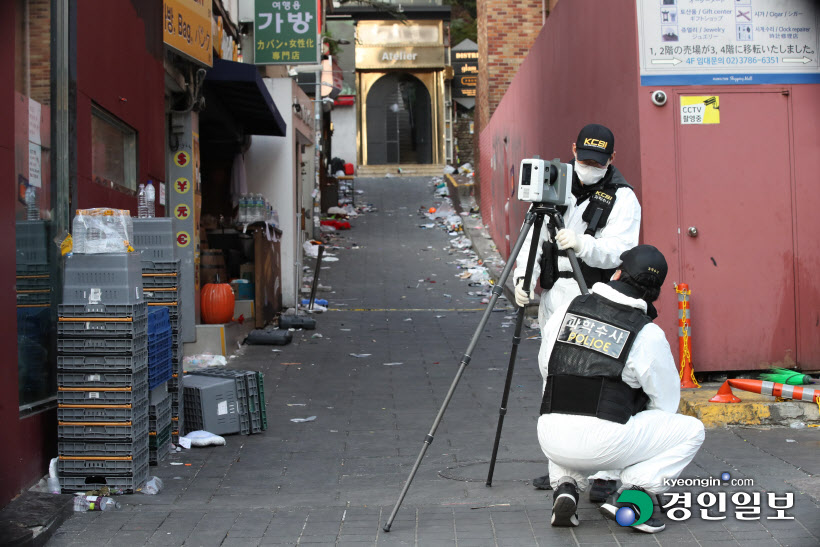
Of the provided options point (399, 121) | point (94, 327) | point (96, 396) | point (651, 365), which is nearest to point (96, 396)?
point (96, 396)

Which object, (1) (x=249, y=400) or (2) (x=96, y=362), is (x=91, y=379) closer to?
(2) (x=96, y=362)

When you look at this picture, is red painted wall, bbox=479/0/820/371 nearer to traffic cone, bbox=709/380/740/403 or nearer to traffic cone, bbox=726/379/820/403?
traffic cone, bbox=709/380/740/403

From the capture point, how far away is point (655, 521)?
433 centimetres

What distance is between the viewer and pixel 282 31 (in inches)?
554

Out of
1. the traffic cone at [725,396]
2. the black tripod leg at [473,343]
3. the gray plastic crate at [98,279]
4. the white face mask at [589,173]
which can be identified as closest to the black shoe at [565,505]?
the black tripod leg at [473,343]

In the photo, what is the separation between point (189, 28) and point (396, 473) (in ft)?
18.7

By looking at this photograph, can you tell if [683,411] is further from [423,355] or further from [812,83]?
[423,355]

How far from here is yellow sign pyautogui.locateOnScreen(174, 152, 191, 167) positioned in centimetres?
1079

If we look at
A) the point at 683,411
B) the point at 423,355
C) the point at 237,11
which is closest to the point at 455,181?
the point at 237,11

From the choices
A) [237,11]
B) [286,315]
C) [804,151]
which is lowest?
[286,315]

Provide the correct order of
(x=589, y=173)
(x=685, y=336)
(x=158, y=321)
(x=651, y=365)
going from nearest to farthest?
(x=651, y=365)
(x=589, y=173)
(x=158, y=321)
(x=685, y=336)

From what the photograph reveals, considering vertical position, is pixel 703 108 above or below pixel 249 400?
above

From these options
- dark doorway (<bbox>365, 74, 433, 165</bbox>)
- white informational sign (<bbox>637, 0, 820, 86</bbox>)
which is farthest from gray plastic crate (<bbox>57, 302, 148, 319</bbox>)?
dark doorway (<bbox>365, 74, 433, 165</bbox>)

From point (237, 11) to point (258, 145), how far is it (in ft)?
7.07
